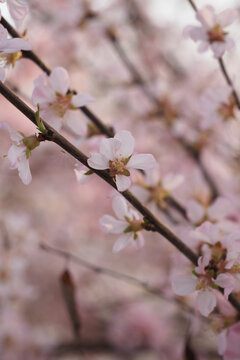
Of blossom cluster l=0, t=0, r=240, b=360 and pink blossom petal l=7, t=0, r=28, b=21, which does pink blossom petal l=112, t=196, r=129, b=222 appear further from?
pink blossom petal l=7, t=0, r=28, b=21

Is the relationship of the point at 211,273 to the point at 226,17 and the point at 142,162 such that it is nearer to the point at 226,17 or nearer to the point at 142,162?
the point at 142,162

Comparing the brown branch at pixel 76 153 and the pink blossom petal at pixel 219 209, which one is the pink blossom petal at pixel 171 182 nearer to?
the pink blossom petal at pixel 219 209

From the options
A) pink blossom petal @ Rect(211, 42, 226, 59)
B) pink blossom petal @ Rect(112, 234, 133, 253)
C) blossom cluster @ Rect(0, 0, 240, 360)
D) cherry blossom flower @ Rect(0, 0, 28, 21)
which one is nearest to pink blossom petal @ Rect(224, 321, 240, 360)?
blossom cluster @ Rect(0, 0, 240, 360)

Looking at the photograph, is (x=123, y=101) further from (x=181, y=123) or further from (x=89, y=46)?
(x=181, y=123)

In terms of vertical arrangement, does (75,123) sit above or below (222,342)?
Answer: above

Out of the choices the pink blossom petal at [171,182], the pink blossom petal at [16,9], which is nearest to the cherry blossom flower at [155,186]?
the pink blossom petal at [171,182]

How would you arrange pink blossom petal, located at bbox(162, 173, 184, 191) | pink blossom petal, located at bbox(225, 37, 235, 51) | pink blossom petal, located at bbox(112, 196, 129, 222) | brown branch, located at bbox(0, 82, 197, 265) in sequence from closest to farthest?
brown branch, located at bbox(0, 82, 197, 265) → pink blossom petal, located at bbox(112, 196, 129, 222) → pink blossom petal, located at bbox(225, 37, 235, 51) → pink blossom petal, located at bbox(162, 173, 184, 191)

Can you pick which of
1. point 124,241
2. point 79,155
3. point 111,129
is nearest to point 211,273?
point 124,241
